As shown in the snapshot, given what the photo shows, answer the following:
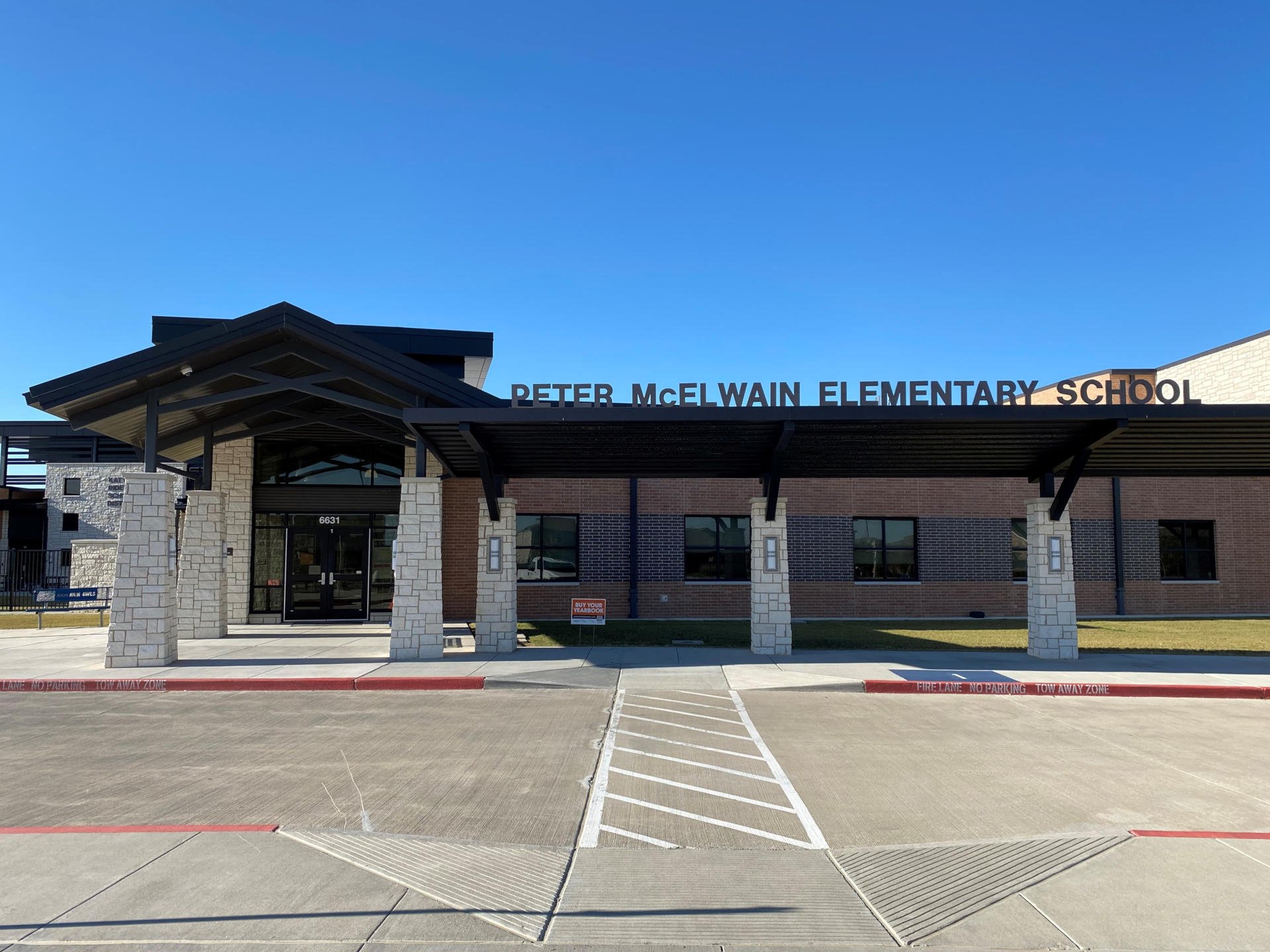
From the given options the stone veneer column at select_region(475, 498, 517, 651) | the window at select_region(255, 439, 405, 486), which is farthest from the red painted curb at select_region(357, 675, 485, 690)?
the window at select_region(255, 439, 405, 486)

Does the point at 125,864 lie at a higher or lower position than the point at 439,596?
lower

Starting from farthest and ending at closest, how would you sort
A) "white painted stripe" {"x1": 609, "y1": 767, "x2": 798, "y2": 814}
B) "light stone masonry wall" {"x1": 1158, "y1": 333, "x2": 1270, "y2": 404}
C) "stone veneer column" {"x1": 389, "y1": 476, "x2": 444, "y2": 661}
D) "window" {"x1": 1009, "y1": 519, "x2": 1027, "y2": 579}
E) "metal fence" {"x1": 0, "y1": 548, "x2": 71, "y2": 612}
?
"metal fence" {"x1": 0, "y1": 548, "x2": 71, "y2": 612} → "light stone masonry wall" {"x1": 1158, "y1": 333, "x2": 1270, "y2": 404} → "window" {"x1": 1009, "y1": 519, "x2": 1027, "y2": 579} → "stone veneer column" {"x1": 389, "y1": 476, "x2": 444, "y2": 661} → "white painted stripe" {"x1": 609, "y1": 767, "x2": 798, "y2": 814}

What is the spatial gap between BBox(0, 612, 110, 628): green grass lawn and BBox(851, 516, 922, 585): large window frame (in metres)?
21.2

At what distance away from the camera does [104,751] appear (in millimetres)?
8961

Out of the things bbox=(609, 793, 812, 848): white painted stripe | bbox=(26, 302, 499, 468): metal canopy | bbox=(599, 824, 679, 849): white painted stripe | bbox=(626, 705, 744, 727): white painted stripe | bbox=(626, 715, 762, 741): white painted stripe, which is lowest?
bbox=(626, 705, 744, 727): white painted stripe

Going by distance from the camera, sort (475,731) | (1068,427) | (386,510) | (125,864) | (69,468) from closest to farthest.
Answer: (125,864) → (475,731) → (1068,427) → (386,510) → (69,468)

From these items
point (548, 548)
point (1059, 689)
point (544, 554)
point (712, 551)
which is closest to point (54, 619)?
point (544, 554)

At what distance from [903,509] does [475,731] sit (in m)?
18.7

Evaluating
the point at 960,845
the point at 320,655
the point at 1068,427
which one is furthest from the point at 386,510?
the point at 960,845

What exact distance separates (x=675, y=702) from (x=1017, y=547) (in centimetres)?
1803

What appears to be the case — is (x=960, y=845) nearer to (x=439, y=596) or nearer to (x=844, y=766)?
(x=844, y=766)

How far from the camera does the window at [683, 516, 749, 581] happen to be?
25188 millimetres

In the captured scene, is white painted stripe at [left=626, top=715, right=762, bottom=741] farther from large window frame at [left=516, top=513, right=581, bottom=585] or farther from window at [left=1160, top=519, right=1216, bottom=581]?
window at [left=1160, top=519, right=1216, bottom=581]

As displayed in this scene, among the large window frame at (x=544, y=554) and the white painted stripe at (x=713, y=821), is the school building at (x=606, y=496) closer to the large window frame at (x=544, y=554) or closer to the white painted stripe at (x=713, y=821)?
the large window frame at (x=544, y=554)
